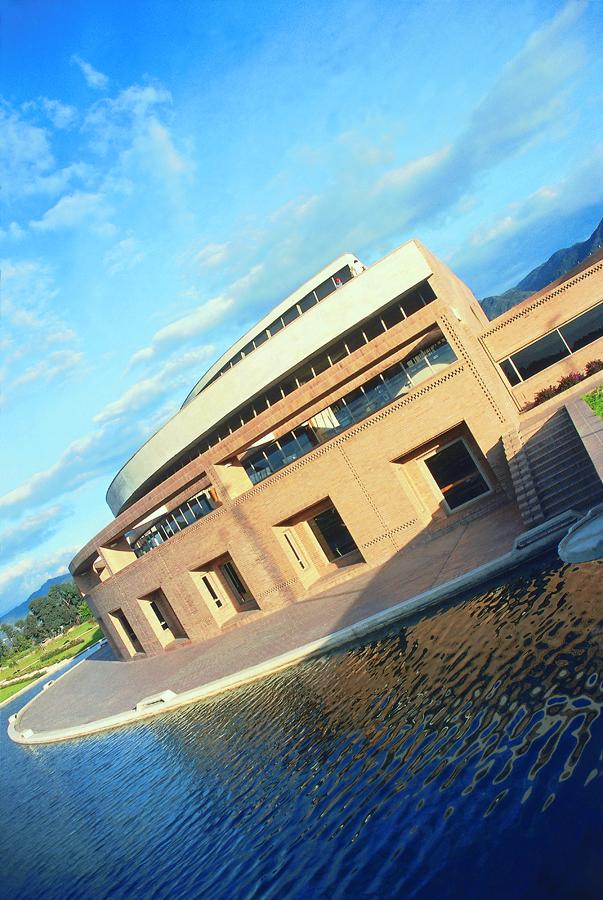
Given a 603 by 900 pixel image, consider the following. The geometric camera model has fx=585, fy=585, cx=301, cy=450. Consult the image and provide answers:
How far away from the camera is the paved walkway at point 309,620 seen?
15555 mm

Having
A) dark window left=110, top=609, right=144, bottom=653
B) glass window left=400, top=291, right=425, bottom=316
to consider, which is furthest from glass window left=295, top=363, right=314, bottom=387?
dark window left=110, top=609, right=144, bottom=653

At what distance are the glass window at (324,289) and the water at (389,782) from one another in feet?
68.5

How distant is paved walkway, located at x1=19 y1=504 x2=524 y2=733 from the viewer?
51.0 ft

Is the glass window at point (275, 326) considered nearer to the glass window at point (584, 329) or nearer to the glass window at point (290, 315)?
the glass window at point (290, 315)

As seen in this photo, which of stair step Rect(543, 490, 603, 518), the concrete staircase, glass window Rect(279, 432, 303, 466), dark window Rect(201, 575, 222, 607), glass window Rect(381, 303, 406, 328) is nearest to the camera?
stair step Rect(543, 490, 603, 518)

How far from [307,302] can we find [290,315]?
122 cm

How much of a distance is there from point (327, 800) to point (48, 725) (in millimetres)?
25028

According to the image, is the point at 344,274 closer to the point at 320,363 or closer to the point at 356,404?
the point at 320,363

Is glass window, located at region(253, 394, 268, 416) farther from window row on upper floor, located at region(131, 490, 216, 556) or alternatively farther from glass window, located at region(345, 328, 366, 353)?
glass window, located at region(345, 328, 366, 353)

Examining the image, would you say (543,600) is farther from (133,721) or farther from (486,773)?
(133,721)

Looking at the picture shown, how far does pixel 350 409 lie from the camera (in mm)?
23469

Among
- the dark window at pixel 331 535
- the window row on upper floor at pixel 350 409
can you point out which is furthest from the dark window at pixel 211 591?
the dark window at pixel 331 535

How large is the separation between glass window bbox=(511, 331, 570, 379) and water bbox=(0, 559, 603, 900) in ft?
48.1

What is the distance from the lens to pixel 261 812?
921 cm
